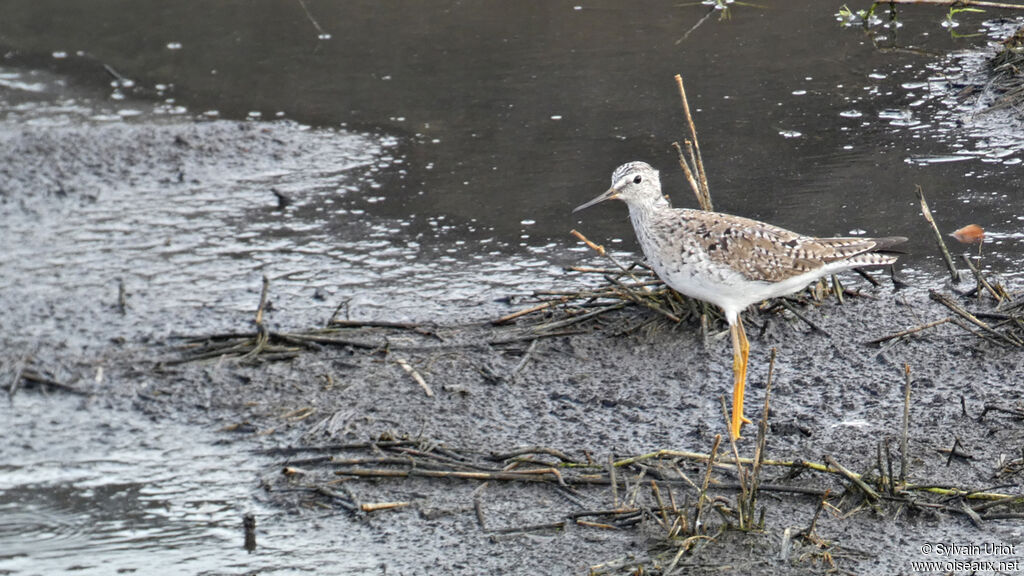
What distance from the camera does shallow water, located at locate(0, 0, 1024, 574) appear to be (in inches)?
208

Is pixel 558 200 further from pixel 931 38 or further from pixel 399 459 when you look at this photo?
pixel 931 38

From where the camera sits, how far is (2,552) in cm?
460

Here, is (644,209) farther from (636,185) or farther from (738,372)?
(738,372)

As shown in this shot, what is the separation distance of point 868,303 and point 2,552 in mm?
4393

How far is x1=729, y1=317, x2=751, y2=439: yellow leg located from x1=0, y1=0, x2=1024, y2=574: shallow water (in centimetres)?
155

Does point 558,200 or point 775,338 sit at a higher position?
point 558,200

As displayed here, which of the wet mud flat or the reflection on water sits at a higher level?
the wet mud flat

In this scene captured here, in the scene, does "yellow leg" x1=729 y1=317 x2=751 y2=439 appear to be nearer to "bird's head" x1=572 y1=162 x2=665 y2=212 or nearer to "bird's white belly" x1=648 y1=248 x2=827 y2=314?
"bird's white belly" x1=648 y1=248 x2=827 y2=314

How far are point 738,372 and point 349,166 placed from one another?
415cm

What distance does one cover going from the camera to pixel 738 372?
523 centimetres

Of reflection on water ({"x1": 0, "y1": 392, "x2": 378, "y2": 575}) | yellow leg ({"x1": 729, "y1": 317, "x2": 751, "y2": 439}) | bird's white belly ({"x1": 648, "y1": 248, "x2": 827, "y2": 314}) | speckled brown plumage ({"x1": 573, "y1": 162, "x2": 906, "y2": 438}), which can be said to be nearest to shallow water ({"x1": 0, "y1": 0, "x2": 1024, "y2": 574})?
reflection on water ({"x1": 0, "y1": 392, "x2": 378, "y2": 575})

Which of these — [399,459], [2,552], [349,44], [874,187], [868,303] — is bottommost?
[2,552]

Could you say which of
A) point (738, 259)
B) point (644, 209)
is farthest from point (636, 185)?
point (738, 259)

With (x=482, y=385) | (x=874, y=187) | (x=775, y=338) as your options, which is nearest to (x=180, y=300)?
(x=482, y=385)
